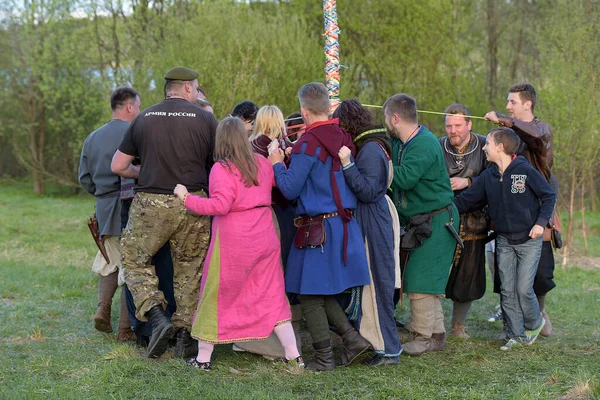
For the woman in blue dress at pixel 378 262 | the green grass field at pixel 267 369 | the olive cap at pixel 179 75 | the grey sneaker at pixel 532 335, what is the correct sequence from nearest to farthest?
the green grass field at pixel 267 369
the woman in blue dress at pixel 378 262
the olive cap at pixel 179 75
the grey sneaker at pixel 532 335

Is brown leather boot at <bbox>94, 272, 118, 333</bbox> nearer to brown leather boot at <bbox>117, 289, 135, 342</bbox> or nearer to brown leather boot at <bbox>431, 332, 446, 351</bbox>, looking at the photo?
brown leather boot at <bbox>117, 289, 135, 342</bbox>

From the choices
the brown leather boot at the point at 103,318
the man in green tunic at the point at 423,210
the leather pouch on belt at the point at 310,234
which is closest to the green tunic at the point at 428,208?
the man in green tunic at the point at 423,210

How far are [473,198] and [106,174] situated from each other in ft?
10.0

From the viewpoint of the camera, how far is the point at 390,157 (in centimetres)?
→ 533

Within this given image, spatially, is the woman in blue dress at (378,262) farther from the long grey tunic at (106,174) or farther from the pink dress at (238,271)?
the long grey tunic at (106,174)

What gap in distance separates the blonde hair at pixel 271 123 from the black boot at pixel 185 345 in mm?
1597

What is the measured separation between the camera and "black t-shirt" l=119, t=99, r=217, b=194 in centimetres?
529

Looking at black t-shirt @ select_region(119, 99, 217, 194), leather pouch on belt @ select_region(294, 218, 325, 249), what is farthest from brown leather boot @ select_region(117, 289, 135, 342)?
leather pouch on belt @ select_region(294, 218, 325, 249)

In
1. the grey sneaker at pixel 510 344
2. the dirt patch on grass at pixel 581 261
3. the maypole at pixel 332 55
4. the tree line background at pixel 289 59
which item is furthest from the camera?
the tree line background at pixel 289 59

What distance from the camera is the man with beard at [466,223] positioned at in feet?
19.8

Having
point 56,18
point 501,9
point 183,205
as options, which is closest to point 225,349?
point 183,205

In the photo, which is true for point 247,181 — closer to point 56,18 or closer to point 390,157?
point 390,157

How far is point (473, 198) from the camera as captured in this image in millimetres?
5859

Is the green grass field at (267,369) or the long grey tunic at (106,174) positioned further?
the long grey tunic at (106,174)
